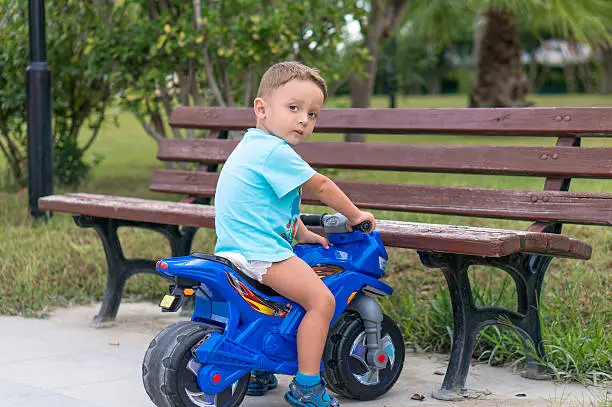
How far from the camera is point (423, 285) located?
17.4 ft

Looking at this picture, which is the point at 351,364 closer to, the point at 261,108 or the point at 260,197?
the point at 260,197

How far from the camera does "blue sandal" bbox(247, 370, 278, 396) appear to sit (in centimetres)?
387

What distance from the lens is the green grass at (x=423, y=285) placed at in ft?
13.5

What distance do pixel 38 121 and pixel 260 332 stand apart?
3969mm

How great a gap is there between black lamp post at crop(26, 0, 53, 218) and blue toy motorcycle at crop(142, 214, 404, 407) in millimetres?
3530

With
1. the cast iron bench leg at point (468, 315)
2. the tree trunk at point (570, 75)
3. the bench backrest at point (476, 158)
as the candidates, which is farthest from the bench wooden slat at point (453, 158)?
the tree trunk at point (570, 75)

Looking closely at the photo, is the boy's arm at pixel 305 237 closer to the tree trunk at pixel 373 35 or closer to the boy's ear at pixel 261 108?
the boy's ear at pixel 261 108

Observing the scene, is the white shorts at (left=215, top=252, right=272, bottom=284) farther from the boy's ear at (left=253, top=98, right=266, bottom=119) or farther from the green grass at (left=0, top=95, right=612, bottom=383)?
the green grass at (left=0, top=95, right=612, bottom=383)

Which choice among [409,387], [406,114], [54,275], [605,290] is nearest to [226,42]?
[54,275]

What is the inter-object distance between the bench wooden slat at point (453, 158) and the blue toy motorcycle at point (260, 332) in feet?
2.72

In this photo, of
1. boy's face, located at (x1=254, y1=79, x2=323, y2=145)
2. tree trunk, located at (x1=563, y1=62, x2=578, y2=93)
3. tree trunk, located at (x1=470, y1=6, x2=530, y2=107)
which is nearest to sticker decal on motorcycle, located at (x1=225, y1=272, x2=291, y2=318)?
boy's face, located at (x1=254, y1=79, x2=323, y2=145)

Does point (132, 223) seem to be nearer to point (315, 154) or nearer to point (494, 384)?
point (315, 154)

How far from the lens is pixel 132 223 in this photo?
505cm

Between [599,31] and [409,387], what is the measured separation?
7556 mm
